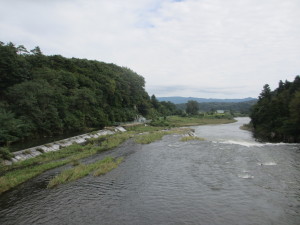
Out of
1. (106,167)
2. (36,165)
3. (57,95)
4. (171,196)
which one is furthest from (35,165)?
(57,95)

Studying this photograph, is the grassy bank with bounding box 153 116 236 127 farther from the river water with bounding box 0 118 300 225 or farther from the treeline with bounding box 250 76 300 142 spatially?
the river water with bounding box 0 118 300 225

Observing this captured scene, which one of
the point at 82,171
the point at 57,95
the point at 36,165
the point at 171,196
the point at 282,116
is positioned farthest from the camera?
the point at 57,95

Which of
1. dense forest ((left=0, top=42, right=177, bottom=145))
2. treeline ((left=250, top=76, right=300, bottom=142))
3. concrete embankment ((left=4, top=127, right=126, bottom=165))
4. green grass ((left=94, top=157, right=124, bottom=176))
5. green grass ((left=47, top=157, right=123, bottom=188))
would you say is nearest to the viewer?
green grass ((left=47, top=157, right=123, bottom=188))

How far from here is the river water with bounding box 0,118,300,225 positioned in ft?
47.2

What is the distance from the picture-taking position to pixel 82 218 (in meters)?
14.5

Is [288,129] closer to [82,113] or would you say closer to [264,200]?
[264,200]

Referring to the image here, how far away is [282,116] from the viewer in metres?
57.5

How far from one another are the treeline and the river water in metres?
25.6

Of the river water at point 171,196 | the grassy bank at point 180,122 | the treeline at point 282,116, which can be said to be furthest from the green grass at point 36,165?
the grassy bank at point 180,122

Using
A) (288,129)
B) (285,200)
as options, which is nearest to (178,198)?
(285,200)

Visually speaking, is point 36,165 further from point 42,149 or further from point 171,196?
point 171,196

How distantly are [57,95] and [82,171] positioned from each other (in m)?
41.2

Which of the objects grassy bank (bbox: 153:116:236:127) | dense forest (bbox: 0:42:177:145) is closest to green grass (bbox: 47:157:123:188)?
dense forest (bbox: 0:42:177:145)

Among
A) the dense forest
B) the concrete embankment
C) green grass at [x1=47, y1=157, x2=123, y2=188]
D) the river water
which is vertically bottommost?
the river water
